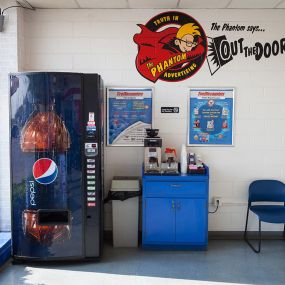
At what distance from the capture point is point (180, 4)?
3838 millimetres

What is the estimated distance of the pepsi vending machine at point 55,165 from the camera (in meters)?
3.27

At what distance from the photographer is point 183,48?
13.3 ft

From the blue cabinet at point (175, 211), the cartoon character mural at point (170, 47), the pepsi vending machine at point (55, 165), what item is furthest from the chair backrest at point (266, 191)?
the pepsi vending machine at point (55, 165)

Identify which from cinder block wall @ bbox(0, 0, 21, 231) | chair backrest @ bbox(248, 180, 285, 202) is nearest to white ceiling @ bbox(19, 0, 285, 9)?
cinder block wall @ bbox(0, 0, 21, 231)

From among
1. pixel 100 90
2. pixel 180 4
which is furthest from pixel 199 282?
pixel 180 4

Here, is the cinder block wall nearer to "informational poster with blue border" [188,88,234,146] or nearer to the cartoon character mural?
the cartoon character mural

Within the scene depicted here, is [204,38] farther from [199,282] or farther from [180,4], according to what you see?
[199,282]

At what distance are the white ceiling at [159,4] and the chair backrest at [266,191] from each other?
79.8 inches

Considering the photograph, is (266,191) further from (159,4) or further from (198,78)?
(159,4)

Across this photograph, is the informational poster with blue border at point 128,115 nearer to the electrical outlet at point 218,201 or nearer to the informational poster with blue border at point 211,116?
the informational poster with blue border at point 211,116

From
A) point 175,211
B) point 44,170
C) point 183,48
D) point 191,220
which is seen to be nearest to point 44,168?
point 44,170

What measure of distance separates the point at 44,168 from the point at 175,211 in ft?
4.82

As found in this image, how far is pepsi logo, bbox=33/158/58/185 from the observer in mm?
3305

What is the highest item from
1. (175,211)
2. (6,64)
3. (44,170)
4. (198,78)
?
(6,64)
